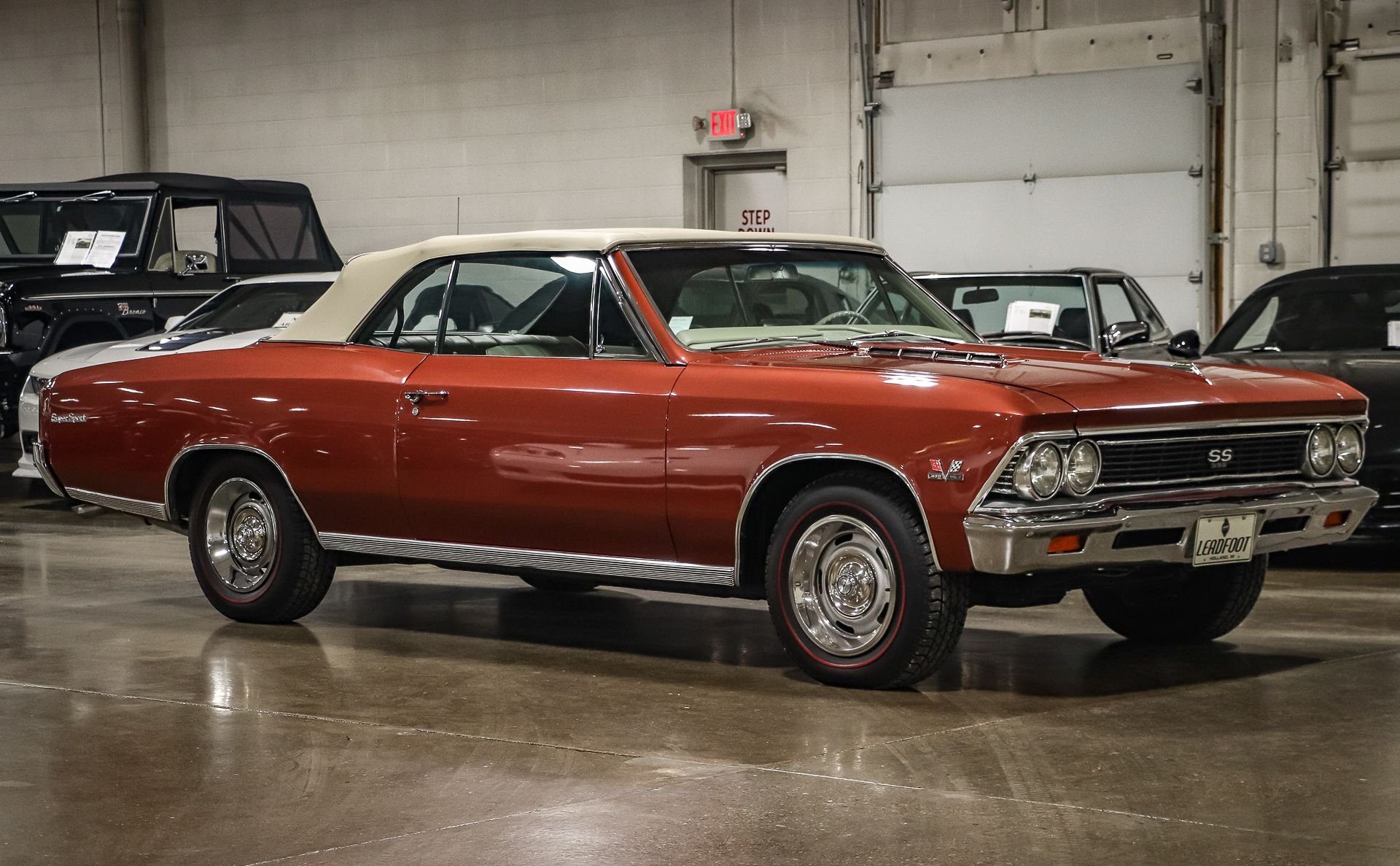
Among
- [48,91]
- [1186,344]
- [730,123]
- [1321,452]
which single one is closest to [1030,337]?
[1186,344]

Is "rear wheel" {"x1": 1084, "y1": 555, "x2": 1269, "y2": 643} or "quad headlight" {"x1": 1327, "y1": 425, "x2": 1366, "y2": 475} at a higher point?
"quad headlight" {"x1": 1327, "y1": 425, "x2": 1366, "y2": 475}

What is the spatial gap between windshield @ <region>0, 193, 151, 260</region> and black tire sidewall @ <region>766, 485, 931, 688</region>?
8833 mm

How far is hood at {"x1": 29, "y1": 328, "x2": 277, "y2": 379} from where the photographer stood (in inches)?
430

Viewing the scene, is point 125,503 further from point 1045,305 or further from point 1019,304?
point 1045,305

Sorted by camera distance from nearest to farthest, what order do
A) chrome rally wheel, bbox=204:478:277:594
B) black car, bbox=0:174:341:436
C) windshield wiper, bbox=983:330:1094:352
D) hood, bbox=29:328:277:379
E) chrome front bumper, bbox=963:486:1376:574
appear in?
chrome front bumper, bbox=963:486:1376:574
chrome rally wheel, bbox=204:478:277:594
hood, bbox=29:328:277:379
windshield wiper, bbox=983:330:1094:352
black car, bbox=0:174:341:436

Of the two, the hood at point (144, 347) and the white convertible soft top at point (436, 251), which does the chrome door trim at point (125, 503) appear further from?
the hood at point (144, 347)

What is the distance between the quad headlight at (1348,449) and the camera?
6.18m

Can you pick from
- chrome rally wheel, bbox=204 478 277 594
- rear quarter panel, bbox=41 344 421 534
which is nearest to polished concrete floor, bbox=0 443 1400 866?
chrome rally wheel, bbox=204 478 277 594

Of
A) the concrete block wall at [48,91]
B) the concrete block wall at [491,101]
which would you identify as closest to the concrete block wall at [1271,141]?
the concrete block wall at [491,101]

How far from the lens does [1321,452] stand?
612cm

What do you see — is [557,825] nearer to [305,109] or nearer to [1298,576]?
[1298,576]

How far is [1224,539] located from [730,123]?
13226 mm

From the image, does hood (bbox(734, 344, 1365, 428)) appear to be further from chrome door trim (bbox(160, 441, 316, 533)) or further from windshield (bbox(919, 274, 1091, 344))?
windshield (bbox(919, 274, 1091, 344))

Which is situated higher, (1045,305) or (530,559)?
(1045,305)
